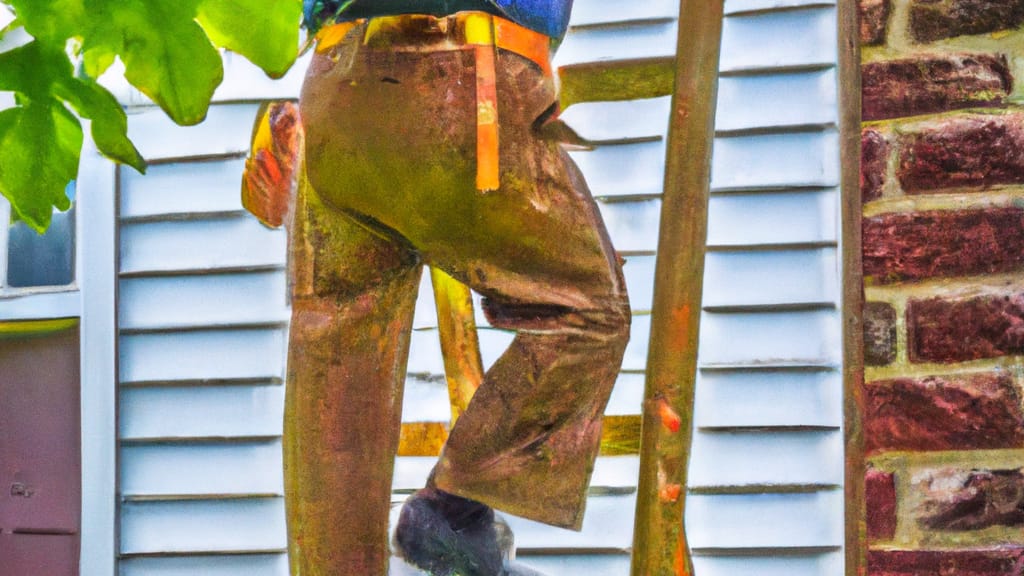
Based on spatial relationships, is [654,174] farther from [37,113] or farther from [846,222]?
[37,113]

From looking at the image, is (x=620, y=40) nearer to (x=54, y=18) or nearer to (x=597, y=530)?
(x=597, y=530)

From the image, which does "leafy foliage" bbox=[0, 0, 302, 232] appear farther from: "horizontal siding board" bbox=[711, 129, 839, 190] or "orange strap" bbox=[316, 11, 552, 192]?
"horizontal siding board" bbox=[711, 129, 839, 190]

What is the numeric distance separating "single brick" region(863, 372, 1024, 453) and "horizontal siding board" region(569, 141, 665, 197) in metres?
0.51

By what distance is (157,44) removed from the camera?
2.72 ft

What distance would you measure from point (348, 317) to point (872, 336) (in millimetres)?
801

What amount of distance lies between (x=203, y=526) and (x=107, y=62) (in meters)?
1.41

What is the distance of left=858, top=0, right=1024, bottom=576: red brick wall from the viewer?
1580mm

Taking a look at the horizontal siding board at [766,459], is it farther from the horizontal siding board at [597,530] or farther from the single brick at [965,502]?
the single brick at [965,502]

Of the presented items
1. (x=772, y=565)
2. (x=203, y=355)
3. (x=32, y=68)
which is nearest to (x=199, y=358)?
(x=203, y=355)

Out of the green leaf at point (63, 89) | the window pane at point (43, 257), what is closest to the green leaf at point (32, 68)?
the green leaf at point (63, 89)

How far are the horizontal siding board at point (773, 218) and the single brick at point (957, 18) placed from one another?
1.13 ft

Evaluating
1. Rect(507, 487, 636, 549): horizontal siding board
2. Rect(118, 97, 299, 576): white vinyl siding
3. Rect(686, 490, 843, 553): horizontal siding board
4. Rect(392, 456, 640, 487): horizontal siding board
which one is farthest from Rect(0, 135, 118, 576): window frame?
Rect(686, 490, 843, 553): horizontal siding board

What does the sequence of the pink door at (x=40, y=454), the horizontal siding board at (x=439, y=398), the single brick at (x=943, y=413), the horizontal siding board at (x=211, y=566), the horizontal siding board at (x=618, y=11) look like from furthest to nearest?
the pink door at (x=40, y=454)
the horizontal siding board at (x=211, y=566)
the horizontal siding board at (x=618, y=11)
the horizontal siding board at (x=439, y=398)
the single brick at (x=943, y=413)

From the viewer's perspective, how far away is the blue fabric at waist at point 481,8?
3.17ft
